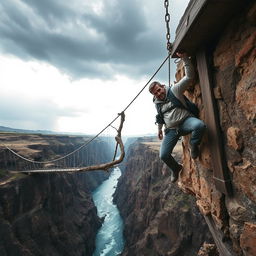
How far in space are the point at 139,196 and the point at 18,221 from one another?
26.7m

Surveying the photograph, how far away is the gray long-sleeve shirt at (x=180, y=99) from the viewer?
3.72 m

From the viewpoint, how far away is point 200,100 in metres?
4.16

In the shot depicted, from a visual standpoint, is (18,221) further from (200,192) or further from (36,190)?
(200,192)

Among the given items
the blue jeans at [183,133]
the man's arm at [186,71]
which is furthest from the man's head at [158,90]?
the blue jeans at [183,133]

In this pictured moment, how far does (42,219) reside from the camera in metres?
29.3

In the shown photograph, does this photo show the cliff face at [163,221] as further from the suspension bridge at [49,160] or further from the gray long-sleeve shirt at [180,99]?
the gray long-sleeve shirt at [180,99]

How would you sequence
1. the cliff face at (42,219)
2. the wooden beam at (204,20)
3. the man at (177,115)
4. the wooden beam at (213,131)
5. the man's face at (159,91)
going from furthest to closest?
the cliff face at (42,219), the man's face at (159,91), the man at (177,115), the wooden beam at (213,131), the wooden beam at (204,20)

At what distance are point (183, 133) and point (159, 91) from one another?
3.25 ft

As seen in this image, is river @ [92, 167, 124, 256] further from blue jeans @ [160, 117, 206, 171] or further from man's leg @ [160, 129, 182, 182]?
blue jeans @ [160, 117, 206, 171]

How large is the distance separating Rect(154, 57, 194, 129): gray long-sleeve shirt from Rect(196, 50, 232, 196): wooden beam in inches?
9.3

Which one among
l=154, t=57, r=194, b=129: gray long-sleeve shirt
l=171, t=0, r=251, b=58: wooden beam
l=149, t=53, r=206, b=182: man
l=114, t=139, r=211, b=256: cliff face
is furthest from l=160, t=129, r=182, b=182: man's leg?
l=114, t=139, r=211, b=256: cliff face

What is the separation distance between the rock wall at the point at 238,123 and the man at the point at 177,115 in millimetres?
366

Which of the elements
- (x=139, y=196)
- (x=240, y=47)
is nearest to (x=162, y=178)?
(x=139, y=196)

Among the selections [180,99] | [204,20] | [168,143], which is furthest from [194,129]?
[204,20]
